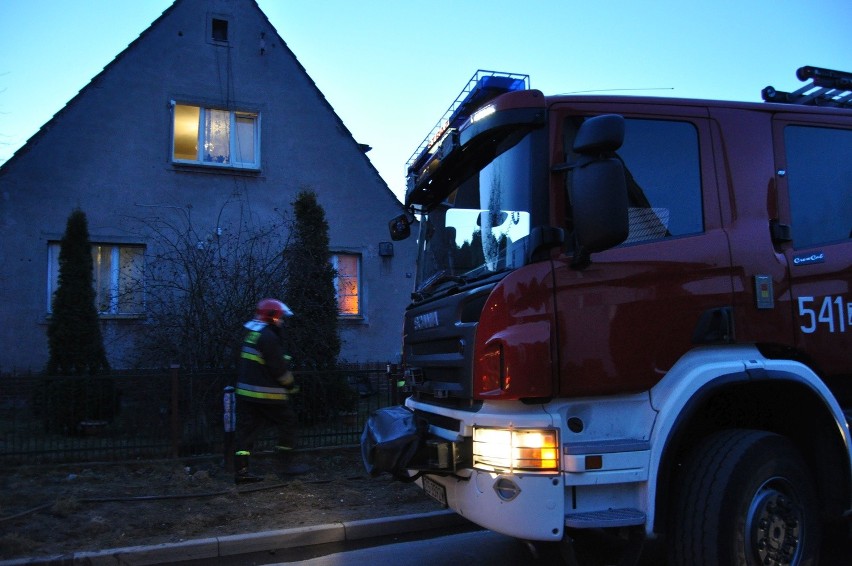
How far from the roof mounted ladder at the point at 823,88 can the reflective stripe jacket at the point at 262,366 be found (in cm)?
501

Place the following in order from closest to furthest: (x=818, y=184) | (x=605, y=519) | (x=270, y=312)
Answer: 1. (x=605, y=519)
2. (x=818, y=184)
3. (x=270, y=312)

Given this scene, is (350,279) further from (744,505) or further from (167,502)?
(744,505)

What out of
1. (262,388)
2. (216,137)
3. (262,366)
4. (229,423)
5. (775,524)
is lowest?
(775,524)

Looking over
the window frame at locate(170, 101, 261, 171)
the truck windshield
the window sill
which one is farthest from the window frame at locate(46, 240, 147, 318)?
the truck windshield

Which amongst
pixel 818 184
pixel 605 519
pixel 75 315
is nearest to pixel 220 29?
pixel 75 315

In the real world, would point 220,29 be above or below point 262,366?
above

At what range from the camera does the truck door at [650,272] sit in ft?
11.4

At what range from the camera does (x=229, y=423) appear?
23.8 feet

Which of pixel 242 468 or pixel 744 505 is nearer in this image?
pixel 744 505

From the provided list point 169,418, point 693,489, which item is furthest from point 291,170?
point 693,489

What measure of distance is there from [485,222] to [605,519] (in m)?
1.83

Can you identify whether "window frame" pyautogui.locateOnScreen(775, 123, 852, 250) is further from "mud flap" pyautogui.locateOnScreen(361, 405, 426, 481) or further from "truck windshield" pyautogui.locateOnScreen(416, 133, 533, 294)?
"mud flap" pyautogui.locateOnScreen(361, 405, 426, 481)

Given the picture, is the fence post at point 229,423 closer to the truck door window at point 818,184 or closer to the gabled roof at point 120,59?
the truck door window at point 818,184

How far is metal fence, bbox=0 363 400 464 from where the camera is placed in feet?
24.1
